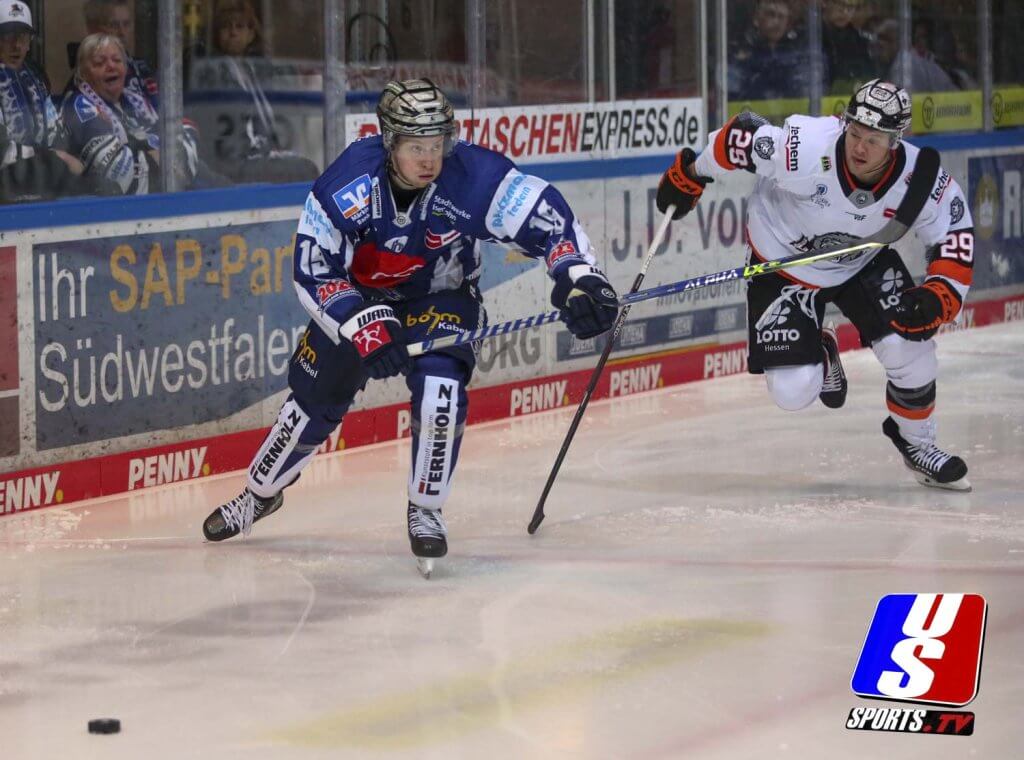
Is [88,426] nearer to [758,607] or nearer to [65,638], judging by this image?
[65,638]

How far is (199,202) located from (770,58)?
10.8 feet

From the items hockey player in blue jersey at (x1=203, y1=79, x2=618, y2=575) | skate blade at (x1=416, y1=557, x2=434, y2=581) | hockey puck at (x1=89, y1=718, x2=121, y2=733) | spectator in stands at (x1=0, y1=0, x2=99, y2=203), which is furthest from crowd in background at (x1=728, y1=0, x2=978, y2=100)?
hockey puck at (x1=89, y1=718, x2=121, y2=733)

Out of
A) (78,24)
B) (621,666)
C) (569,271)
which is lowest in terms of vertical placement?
(621,666)

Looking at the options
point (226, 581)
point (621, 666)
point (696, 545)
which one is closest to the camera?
point (621, 666)

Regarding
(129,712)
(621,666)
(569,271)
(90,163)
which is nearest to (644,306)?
(90,163)

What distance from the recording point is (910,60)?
9039 mm

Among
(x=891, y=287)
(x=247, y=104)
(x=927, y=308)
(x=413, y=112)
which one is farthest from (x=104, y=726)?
(x=247, y=104)

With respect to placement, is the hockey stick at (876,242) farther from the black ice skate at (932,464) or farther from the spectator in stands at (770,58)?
the spectator in stands at (770,58)

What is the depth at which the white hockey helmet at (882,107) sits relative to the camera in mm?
4941

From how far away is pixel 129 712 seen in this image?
11.5 feet

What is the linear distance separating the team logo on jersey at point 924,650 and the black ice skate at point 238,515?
1627 mm

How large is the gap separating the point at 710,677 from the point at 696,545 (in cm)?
121

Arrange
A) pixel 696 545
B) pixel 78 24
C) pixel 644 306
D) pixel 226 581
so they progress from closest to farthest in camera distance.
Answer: pixel 226 581, pixel 696 545, pixel 78 24, pixel 644 306

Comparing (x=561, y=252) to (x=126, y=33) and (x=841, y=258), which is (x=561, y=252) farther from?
(x=126, y=33)
